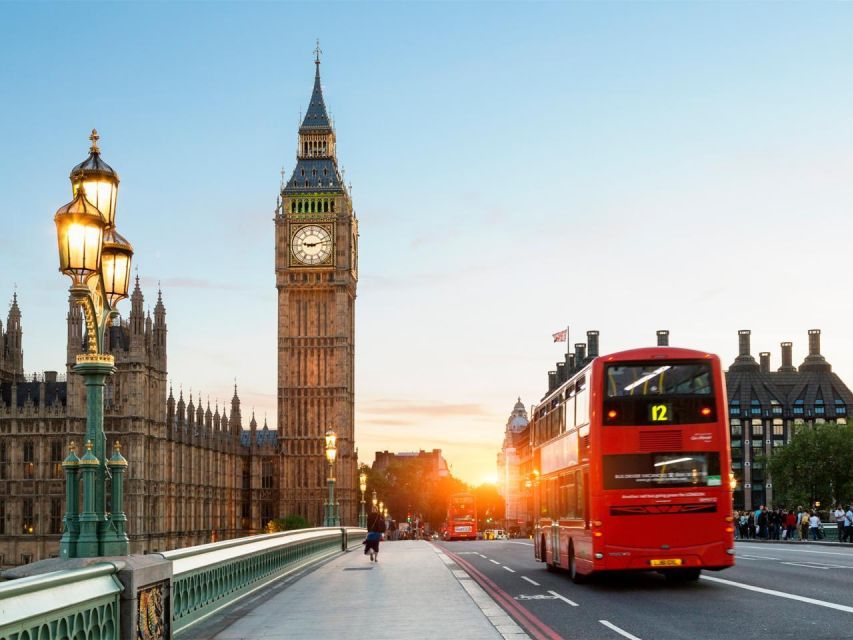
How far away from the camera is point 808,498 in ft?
333

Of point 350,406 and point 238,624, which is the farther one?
point 350,406

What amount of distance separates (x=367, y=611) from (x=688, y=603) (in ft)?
18.0

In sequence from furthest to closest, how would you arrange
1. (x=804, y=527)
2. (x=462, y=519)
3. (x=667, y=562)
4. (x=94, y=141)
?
(x=462, y=519) → (x=804, y=527) → (x=667, y=562) → (x=94, y=141)

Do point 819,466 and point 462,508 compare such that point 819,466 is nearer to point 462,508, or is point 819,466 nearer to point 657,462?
point 462,508

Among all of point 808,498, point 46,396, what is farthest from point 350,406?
point 808,498

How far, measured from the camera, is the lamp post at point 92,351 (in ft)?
37.4

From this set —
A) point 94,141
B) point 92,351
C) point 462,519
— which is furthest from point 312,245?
point 92,351

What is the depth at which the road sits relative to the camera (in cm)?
1565

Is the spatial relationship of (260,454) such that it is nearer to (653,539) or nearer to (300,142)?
(300,142)

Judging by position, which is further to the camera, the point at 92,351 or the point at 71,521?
the point at 92,351

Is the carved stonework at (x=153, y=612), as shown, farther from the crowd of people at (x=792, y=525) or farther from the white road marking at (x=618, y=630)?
the crowd of people at (x=792, y=525)

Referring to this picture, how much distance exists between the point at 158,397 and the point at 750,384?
83.2 meters

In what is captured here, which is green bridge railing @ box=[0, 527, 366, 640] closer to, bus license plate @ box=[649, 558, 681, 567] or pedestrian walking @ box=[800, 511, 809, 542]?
bus license plate @ box=[649, 558, 681, 567]

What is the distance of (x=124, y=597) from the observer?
10922mm
